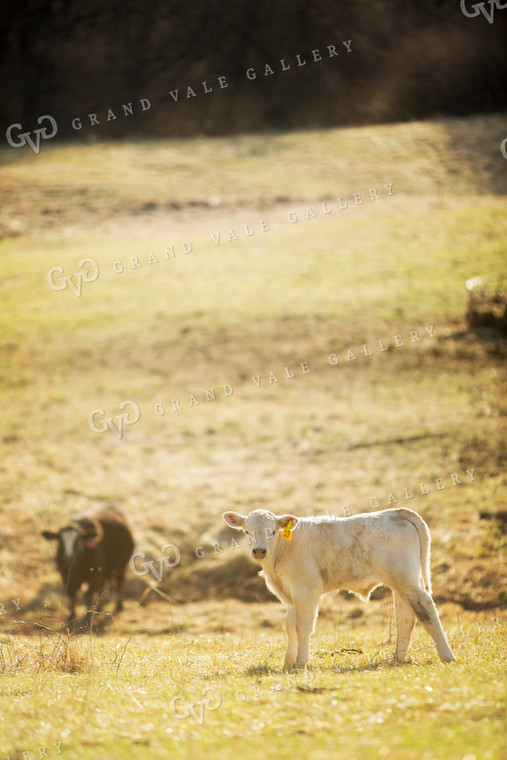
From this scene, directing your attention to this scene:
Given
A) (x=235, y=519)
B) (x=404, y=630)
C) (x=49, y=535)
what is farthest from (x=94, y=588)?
(x=404, y=630)

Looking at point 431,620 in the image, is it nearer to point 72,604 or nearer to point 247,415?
point 72,604

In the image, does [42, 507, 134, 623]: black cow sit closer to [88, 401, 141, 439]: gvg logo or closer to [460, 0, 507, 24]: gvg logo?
[88, 401, 141, 439]: gvg logo

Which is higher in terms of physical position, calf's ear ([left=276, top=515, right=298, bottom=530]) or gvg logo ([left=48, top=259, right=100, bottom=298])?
calf's ear ([left=276, top=515, right=298, bottom=530])

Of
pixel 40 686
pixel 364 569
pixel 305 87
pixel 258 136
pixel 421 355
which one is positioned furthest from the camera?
pixel 305 87

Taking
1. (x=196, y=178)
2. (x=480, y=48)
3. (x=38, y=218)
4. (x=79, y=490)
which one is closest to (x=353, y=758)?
(x=79, y=490)

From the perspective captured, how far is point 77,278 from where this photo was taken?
34906mm

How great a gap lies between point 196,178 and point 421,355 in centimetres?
2550

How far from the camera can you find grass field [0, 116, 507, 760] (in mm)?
6543

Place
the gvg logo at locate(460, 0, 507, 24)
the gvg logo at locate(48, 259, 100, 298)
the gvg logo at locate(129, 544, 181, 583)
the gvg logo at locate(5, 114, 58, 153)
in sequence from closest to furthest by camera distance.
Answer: the gvg logo at locate(129, 544, 181, 583), the gvg logo at locate(48, 259, 100, 298), the gvg logo at locate(5, 114, 58, 153), the gvg logo at locate(460, 0, 507, 24)

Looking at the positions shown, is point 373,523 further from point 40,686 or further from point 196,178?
point 196,178

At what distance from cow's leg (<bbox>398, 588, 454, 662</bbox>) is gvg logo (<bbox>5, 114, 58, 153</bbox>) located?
163 ft

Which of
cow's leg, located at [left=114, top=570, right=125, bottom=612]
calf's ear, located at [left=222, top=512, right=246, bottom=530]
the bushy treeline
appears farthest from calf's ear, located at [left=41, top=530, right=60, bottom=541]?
the bushy treeline

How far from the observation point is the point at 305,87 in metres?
58.9

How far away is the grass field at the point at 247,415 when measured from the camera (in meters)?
6.54
